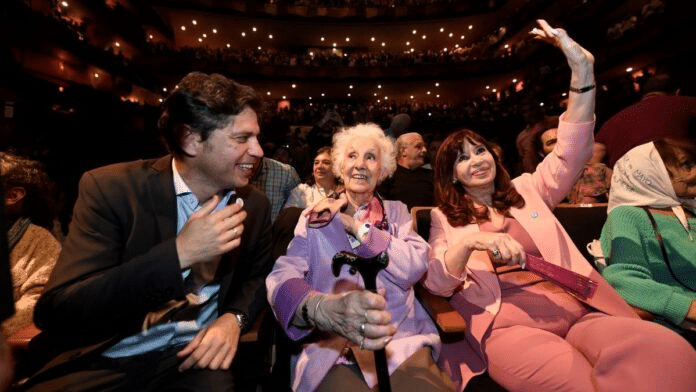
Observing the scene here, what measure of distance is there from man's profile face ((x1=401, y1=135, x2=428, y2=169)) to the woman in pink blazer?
6.56ft

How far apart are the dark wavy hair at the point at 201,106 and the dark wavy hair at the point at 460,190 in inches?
48.2

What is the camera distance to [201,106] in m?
1.60

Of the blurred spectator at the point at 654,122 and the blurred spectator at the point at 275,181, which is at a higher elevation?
the blurred spectator at the point at 654,122

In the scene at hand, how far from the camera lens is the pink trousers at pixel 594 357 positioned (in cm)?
135

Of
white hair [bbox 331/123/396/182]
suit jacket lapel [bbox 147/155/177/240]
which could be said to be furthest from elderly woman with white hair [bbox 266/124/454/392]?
suit jacket lapel [bbox 147/155/177/240]

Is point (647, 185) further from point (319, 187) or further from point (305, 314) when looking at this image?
point (319, 187)

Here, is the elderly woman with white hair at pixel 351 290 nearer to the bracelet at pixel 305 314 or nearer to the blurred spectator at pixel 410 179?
the bracelet at pixel 305 314

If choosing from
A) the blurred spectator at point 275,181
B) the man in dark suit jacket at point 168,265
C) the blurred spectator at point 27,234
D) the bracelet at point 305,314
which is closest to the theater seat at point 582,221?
the bracelet at point 305,314

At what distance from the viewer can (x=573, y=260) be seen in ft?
6.39

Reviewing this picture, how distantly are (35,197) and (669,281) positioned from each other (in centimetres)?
345

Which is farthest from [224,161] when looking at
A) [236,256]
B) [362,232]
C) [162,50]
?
[162,50]

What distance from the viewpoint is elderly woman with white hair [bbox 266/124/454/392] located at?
155 centimetres

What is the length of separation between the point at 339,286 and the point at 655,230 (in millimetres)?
1622

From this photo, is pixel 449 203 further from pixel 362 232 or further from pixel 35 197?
pixel 35 197
